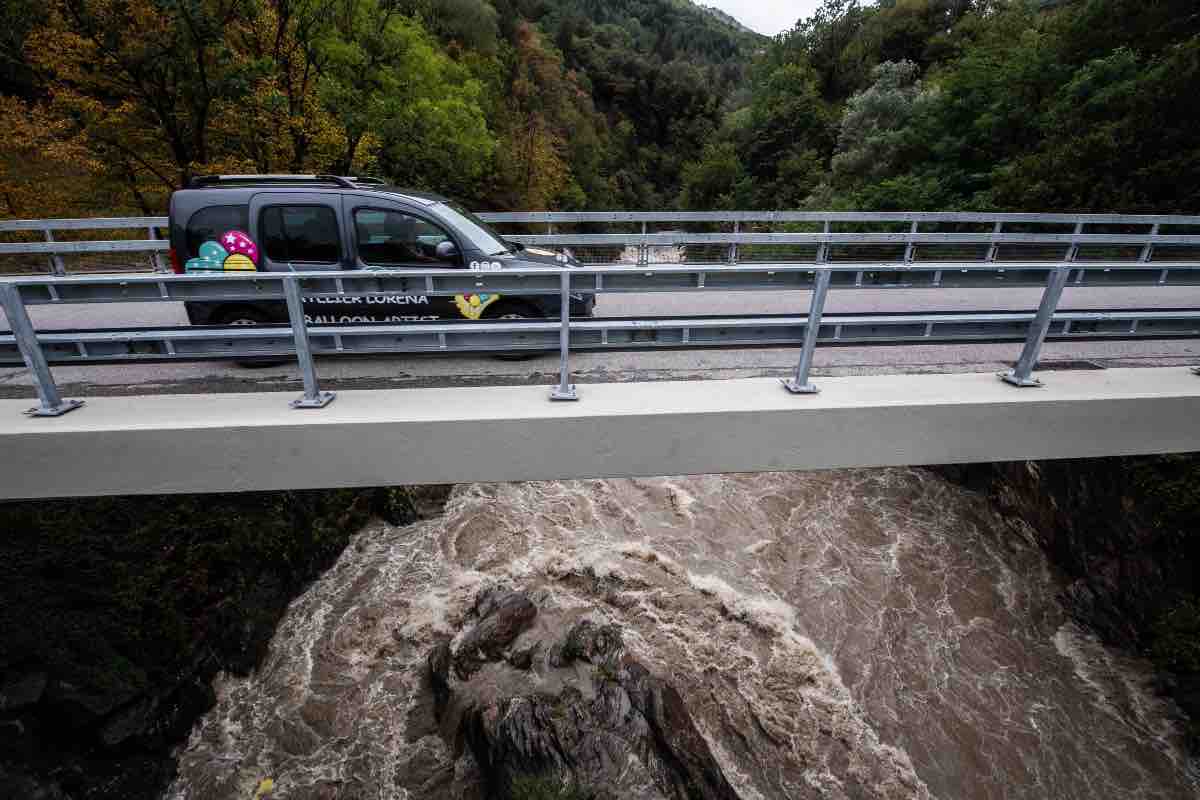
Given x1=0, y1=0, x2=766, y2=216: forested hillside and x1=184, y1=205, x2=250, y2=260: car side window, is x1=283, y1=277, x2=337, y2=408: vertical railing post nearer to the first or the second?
x1=184, y1=205, x2=250, y2=260: car side window

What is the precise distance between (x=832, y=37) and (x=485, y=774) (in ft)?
191

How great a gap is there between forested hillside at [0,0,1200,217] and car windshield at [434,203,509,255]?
8471 mm

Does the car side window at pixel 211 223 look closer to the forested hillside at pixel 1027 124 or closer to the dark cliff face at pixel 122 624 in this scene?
the dark cliff face at pixel 122 624

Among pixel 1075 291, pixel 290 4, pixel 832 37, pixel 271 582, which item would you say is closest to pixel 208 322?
pixel 271 582

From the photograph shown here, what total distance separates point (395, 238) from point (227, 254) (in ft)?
5.65

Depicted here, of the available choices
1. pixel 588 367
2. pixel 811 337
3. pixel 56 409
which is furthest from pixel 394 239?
pixel 811 337

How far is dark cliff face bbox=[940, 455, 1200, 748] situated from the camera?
923cm

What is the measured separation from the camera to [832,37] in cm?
4756

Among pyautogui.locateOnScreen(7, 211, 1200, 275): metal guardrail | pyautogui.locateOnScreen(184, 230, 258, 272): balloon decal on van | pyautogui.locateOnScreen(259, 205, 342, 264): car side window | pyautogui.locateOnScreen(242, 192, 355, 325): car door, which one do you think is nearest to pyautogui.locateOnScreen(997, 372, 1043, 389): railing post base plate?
pyautogui.locateOnScreen(7, 211, 1200, 275): metal guardrail

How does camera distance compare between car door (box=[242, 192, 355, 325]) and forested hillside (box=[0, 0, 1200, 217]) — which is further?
forested hillside (box=[0, 0, 1200, 217])

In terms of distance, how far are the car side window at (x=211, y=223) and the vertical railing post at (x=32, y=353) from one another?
2193mm

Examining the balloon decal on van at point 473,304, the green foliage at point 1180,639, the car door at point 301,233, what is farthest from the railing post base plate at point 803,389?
the green foliage at point 1180,639

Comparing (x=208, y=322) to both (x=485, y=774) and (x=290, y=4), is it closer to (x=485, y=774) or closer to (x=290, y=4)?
(x=485, y=774)

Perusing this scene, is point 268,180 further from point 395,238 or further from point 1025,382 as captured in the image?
point 1025,382
